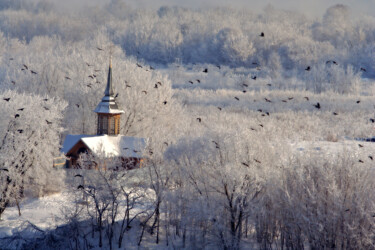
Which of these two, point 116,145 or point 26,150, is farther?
point 116,145

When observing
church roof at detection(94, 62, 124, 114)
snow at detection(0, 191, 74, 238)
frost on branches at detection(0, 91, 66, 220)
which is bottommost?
snow at detection(0, 191, 74, 238)

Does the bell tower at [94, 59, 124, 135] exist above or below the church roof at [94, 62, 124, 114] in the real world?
below

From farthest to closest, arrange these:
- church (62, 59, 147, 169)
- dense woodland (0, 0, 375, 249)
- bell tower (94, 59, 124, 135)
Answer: bell tower (94, 59, 124, 135)
church (62, 59, 147, 169)
dense woodland (0, 0, 375, 249)

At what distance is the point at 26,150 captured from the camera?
3077cm

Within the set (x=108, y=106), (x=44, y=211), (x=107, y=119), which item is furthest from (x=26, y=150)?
(x=108, y=106)

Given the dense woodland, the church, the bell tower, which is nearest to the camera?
the dense woodland

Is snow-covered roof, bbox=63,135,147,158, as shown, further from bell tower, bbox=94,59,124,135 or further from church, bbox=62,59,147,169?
bell tower, bbox=94,59,124,135

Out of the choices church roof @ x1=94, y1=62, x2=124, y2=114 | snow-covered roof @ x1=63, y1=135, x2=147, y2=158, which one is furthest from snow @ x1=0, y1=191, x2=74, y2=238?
church roof @ x1=94, y1=62, x2=124, y2=114

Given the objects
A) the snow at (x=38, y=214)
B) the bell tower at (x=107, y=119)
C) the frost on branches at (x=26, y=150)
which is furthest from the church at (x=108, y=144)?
the snow at (x=38, y=214)

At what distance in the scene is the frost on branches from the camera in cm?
2978

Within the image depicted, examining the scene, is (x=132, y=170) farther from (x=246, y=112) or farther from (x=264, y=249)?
(x=246, y=112)

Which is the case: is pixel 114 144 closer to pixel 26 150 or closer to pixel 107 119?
pixel 107 119

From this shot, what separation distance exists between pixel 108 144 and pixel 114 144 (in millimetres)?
487

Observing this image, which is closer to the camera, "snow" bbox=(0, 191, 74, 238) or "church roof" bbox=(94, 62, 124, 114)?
"snow" bbox=(0, 191, 74, 238)
